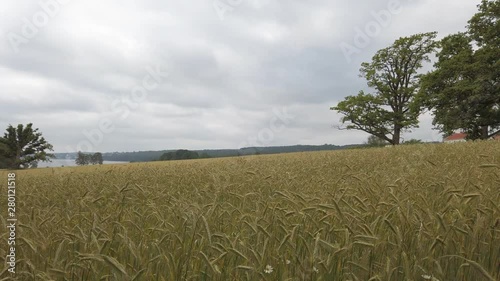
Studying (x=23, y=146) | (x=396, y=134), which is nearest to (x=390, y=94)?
(x=396, y=134)

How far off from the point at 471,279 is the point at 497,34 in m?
35.8

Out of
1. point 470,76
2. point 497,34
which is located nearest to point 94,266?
point 470,76

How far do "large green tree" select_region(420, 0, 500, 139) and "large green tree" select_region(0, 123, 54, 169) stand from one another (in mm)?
57784

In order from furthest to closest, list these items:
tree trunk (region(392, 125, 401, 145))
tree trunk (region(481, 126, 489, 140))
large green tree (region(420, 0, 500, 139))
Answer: tree trunk (region(392, 125, 401, 145)) < tree trunk (region(481, 126, 489, 140)) < large green tree (region(420, 0, 500, 139))

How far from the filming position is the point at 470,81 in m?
27.8

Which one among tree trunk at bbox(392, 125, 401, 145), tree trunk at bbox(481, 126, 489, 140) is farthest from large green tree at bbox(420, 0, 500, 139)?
tree trunk at bbox(392, 125, 401, 145)

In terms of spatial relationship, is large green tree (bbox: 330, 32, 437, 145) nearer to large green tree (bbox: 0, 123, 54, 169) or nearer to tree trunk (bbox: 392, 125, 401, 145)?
tree trunk (bbox: 392, 125, 401, 145)

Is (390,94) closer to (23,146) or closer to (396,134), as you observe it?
(396,134)

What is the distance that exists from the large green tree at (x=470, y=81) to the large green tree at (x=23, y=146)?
57784 millimetres

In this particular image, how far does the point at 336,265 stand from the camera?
173cm

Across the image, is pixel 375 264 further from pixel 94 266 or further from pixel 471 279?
pixel 94 266

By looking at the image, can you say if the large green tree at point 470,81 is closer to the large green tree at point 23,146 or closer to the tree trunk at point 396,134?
the tree trunk at point 396,134

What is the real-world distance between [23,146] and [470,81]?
66635mm

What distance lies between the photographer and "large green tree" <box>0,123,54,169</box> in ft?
172
